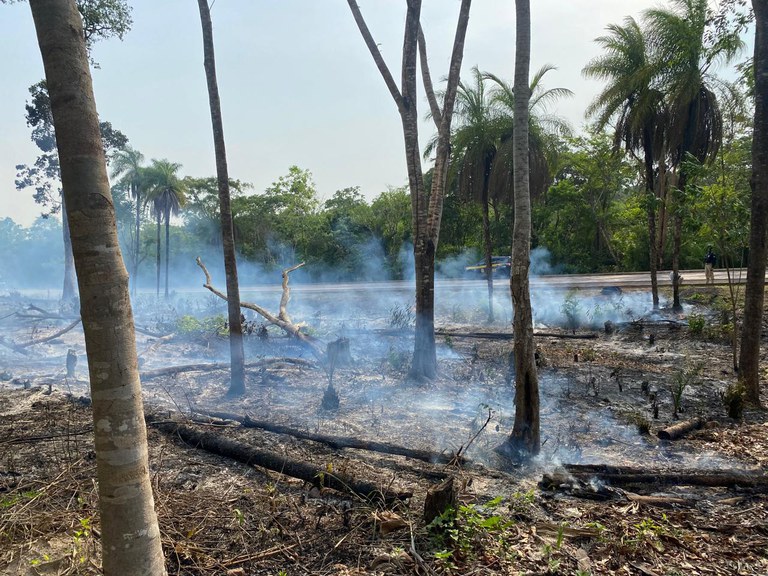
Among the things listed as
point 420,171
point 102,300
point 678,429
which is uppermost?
point 420,171

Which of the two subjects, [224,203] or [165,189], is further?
[165,189]

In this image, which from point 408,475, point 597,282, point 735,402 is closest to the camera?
point 408,475

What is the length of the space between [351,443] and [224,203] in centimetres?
465

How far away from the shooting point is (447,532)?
12.2 feet

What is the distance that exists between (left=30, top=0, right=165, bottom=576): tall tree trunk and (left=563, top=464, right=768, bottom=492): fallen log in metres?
3.88

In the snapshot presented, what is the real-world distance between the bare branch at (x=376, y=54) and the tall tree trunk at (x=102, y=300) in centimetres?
744

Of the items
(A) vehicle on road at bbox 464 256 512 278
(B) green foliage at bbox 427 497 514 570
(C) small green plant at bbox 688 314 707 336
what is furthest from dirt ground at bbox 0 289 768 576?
(A) vehicle on road at bbox 464 256 512 278

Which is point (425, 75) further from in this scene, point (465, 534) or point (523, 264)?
point (465, 534)

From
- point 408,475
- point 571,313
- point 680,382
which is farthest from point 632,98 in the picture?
point 408,475

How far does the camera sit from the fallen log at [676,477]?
466 centimetres

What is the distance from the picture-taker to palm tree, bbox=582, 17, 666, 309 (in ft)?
47.3

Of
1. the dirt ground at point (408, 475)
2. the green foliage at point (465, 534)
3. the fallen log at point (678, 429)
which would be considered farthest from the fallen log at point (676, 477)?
the green foliage at point (465, 534)

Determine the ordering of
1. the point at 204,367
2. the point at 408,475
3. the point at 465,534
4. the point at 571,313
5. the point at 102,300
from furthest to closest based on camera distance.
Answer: the point at 571,313
the point at 204,367
the point at 408,475
the point at 465,534
the point at 102,300

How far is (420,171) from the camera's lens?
9.25 meters
